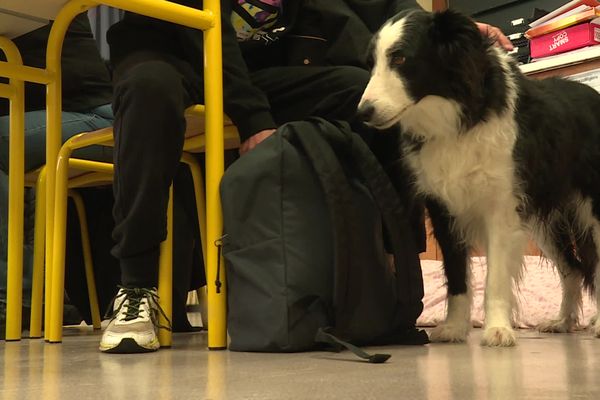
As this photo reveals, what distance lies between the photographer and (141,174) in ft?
4.57

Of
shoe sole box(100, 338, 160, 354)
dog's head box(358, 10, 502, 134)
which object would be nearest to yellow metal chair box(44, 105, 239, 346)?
shoe sole box(100, 338, 160, 354)

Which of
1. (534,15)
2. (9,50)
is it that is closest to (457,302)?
(9,50)

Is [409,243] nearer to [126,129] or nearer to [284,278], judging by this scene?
[284,278]

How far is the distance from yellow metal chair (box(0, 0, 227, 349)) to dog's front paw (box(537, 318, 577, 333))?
91cm

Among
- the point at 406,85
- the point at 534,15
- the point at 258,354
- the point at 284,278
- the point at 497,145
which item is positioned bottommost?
the point at 258,354

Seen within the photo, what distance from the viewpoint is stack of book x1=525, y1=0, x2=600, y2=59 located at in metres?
2.97

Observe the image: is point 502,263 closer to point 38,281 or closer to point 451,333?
point 451,333

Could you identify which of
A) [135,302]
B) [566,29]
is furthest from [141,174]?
[566,29]

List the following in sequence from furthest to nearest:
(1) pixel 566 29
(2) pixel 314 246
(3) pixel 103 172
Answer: (1) pixel 566 29
(3) pixel 103 172
(2) pixel 314 246

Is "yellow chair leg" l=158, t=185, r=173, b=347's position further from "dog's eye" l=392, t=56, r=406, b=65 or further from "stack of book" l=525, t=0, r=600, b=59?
"stack of book" l=525, t=0, r=600, b=59

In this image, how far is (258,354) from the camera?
1.32 metres

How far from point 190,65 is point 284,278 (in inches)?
21.3

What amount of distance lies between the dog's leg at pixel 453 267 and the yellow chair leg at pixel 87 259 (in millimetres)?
1163

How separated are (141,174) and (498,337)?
2.55ft
